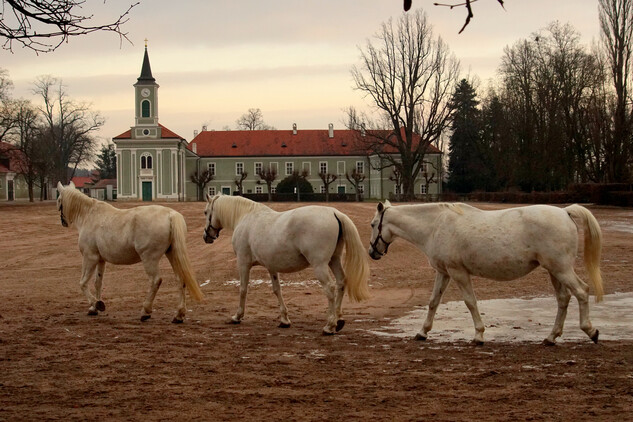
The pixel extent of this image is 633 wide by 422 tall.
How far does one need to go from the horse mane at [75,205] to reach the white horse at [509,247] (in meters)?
5.84

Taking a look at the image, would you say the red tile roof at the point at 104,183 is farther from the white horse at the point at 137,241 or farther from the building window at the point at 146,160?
the white horse at the point at 137,241

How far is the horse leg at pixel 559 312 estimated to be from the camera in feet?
27.7

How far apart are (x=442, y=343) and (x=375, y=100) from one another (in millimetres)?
56796

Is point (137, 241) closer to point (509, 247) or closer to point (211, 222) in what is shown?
point (211, 222)

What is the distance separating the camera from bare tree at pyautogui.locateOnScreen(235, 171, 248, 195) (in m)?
88.4

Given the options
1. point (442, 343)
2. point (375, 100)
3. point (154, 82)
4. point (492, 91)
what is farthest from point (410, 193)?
point (442, 343)

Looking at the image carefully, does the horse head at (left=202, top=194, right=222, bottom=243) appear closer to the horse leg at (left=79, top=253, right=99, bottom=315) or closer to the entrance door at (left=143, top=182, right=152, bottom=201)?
the horse leg at (left=79, top=253, right=99, bottom=315)

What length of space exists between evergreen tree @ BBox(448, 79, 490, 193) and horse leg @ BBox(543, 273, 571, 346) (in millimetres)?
68365

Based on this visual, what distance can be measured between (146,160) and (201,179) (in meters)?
8.79

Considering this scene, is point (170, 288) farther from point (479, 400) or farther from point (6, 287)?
point (479, 400)

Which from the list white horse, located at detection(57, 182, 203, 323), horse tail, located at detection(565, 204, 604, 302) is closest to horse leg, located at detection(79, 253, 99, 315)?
white horse, located at detection(57, 182, 203, 323)

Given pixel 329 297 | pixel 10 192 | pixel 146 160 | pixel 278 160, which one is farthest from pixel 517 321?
pixel 10 192

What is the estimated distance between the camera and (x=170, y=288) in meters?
15.8

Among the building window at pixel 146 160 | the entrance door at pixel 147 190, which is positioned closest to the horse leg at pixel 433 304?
the entrance door at pixel 147 190
